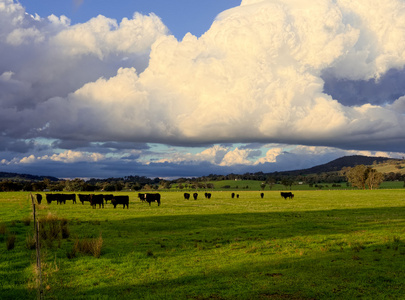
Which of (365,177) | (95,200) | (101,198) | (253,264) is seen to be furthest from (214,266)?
(365,177)

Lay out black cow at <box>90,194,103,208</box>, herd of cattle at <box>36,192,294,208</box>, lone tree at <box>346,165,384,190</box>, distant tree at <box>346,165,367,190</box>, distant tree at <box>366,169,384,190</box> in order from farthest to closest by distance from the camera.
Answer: distant tree at <box>346,165,367,190</box>
lone tree at <box>346,165,384,190</box>
distant tree at <box>366,169,384,190</box>
herd of cattle at <box>36,192,294,208</box>
black cow at <box>90,194,103,208</box>

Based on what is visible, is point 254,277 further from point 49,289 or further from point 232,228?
point 232,228

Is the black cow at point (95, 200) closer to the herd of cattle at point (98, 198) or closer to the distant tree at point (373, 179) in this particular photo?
the herd of cattle at point (98, 198)

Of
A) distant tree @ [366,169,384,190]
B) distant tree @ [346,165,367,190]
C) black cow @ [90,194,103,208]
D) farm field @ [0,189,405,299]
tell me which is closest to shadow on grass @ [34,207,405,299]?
farm field @ [0,189,405,299]

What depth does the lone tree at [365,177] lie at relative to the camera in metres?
144

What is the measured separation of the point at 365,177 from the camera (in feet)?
493

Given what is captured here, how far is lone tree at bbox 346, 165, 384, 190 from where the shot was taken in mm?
144000

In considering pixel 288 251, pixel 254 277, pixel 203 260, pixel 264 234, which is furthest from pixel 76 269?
pixel 264 234

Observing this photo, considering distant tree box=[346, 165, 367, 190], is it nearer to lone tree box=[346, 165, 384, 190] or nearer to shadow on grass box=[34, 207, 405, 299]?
lone tree box=[346, 165, 384, 190]

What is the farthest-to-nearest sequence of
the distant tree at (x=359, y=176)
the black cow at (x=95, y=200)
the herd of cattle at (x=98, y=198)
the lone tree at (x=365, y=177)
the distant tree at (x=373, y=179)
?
the distant tree at (x=359, y=176), the lone tree at (x=365, y=177), the distant tree at (x=373, y=179), the herd of cattle at (x=98, y=198), the black cow at (x=95, y=200)

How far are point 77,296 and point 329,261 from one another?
1039 cm

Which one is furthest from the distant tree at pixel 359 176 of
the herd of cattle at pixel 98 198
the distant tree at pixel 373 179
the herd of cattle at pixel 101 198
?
the herd of cattle at pixel 101 198

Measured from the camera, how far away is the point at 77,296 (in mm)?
10719

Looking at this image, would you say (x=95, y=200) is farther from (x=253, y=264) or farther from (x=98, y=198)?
(x=253, y=264)
